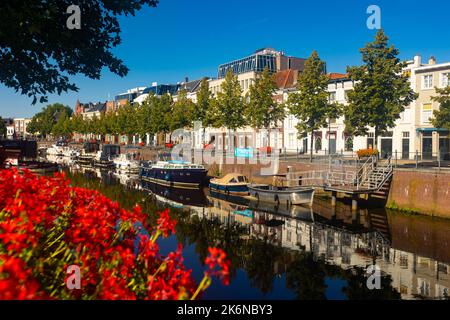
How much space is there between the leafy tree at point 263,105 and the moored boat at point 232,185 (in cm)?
1435

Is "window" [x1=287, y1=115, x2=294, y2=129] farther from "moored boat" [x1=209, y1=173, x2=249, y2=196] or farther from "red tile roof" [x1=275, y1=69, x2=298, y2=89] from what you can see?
"moored boat" [x1=209, y1=173, x2=249, y2=196]

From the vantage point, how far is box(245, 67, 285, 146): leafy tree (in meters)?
52.4

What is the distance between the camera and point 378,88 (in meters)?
36.3

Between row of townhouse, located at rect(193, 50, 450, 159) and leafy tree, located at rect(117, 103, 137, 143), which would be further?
leafy tree, located at rect(117, 103, 137, 143)

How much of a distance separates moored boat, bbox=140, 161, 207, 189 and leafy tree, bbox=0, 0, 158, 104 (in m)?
33.6

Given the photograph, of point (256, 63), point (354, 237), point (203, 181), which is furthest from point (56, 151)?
point (354, 237)

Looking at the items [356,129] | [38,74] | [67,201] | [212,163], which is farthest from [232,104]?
[67,201]

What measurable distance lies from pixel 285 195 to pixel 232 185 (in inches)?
279

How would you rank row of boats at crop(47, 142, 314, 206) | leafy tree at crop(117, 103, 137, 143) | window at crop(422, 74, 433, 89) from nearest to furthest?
row of boats at crop(47, 142, 314, 206), window at crop(422, 74, 433, 89), leafy tree at crop(117, 103, 137, 143)

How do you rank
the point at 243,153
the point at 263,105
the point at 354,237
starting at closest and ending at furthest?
the point at 354,237 < the point at 243,153 < the point at 263,105

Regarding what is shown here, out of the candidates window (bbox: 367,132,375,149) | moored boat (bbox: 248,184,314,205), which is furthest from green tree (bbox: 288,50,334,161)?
moored boat (bbox: 248,184,314,205)

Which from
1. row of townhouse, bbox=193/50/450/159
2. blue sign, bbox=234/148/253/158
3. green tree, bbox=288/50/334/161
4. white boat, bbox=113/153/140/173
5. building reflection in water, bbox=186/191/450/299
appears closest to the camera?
building reflection in water, bbox=186/191/450/299

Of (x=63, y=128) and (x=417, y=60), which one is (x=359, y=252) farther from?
(x=63, y=128)
